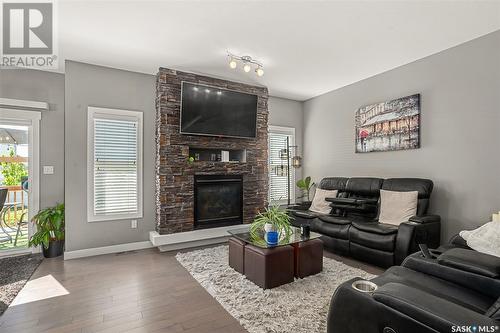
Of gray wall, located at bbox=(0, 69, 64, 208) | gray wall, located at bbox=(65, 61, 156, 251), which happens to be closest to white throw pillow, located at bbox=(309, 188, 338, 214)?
gray wall, located at bbox=(65, 61, 156, 251)

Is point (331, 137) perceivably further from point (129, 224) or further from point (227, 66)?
point (129, 224)

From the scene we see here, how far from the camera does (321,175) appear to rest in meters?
5.58

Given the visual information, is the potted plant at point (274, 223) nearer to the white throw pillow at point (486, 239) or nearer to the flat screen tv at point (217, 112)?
Result: the white throw pillow at point (486, 239)

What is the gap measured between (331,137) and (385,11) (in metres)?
2.91

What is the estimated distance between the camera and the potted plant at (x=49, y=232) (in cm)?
369

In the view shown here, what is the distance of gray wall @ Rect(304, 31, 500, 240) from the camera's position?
3.07m

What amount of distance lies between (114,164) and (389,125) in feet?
14.7

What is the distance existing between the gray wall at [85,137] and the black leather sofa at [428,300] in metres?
3.59

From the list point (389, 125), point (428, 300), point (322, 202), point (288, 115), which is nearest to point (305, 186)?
point (322, 202)

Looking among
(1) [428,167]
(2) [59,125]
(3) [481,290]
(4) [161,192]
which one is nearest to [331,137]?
(1) [428,167]


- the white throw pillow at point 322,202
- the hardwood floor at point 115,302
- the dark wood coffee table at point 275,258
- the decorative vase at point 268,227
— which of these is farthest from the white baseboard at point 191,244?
the decorative vase at point 268,227

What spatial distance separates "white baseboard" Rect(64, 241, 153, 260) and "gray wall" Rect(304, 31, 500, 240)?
4088 millimetres

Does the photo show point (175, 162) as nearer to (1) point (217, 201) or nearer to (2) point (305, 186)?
(1) point (217, 201)

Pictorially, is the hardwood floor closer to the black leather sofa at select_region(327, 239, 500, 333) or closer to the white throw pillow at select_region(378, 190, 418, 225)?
the white throw pillow at select_region(378, 190, 418, 225)
